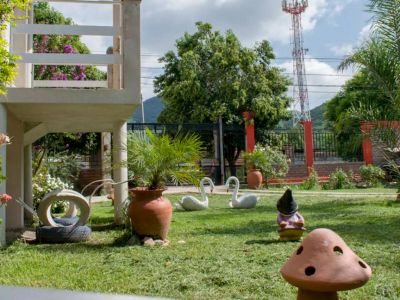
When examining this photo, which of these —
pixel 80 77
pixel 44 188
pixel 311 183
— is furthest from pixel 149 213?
pixel 311 183

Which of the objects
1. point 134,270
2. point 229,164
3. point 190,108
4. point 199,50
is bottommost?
point 134,270

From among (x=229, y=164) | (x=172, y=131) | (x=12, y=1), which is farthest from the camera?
(x=229, y=164)

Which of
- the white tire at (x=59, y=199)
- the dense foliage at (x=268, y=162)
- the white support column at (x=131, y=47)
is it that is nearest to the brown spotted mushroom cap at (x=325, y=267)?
the white support column at (x=131, y=47)

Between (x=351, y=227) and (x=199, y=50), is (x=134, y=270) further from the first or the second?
(x=199, y=50)

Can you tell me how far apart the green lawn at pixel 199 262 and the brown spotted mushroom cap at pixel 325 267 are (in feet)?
4.01

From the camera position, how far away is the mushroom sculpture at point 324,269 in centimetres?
257

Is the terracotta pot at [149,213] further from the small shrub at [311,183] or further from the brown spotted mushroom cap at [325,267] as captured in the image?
the small shrub at [311,183]

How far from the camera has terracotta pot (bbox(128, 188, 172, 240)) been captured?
6305 mm

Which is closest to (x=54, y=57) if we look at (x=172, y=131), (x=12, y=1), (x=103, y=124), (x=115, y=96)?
(x=115, y=96)

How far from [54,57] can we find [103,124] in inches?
126

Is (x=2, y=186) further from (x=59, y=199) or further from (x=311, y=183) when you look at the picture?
(x=311, y=183)

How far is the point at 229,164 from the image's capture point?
23.8 meters

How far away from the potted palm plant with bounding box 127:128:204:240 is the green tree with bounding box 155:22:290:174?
16618 mm

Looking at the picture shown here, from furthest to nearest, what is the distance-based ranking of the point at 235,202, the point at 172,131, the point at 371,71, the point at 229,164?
the point at 229,164 → the point at 172,131 → the point at 235,202 → the point at 371,71
